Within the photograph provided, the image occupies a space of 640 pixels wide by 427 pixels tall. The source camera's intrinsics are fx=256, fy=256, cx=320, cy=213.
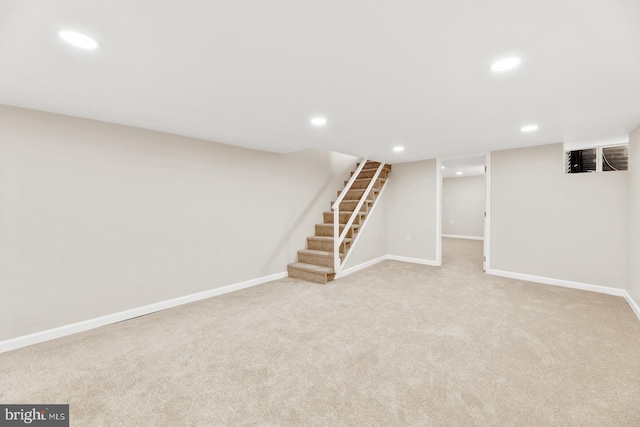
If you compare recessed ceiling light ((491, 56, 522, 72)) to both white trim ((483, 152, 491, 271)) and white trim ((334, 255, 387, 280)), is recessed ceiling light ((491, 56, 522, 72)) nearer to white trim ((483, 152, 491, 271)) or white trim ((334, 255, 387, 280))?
white trim ((483, 152, 491, 271))

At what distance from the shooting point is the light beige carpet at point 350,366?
57.9 inches

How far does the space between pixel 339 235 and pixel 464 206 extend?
6.35 meters

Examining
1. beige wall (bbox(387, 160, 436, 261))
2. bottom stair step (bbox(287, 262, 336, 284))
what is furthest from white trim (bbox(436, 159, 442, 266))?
bottom stair step (bbox(287, 262, 336, 284))

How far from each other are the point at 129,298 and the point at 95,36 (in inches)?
97.6

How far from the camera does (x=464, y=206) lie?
28.6ft

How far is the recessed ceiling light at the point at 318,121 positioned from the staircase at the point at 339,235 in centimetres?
155

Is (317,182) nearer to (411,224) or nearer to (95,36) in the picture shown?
(411,224)

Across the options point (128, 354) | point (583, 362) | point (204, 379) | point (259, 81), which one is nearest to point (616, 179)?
point (583, 362)

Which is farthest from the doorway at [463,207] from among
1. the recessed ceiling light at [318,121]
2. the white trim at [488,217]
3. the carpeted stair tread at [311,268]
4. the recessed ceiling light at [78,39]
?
the recessed ceiling light at [78,39]

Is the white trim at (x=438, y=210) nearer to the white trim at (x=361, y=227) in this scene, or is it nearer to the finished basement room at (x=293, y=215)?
the finished basement room at (x=293, y=215)

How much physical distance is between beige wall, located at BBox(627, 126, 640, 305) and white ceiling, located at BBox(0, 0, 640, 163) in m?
0.51

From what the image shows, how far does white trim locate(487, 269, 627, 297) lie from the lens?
3351 millimetres

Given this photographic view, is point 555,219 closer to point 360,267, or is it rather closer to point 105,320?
point 360,267

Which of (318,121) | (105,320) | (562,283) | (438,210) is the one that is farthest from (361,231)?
(105,320)
